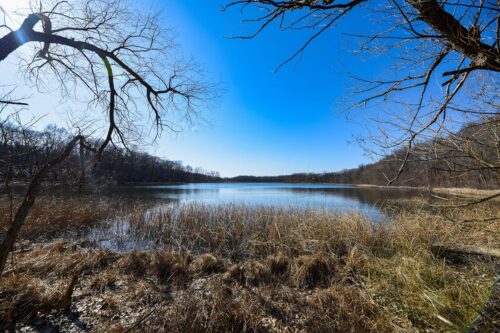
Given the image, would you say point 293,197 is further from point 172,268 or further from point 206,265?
point 172,268

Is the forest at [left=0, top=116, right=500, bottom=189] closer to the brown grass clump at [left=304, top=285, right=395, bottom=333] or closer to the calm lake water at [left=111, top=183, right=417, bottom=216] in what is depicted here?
the brown grass clump at [left=304, top=285, right=395, bottom=333]

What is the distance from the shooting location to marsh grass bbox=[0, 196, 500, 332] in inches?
109

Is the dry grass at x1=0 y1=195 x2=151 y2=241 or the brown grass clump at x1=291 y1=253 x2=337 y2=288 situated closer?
the brown grass clump at x1=291 y1=253 x2=337 y2=288

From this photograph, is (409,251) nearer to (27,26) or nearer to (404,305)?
(404,305)

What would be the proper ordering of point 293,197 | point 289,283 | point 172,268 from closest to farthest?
point 289,283
point 172,268
point 293,197

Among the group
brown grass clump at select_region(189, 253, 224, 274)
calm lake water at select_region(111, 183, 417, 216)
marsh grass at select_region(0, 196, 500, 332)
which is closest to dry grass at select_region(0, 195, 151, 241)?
marsh grass at select_region(0, 196, 500, 332)

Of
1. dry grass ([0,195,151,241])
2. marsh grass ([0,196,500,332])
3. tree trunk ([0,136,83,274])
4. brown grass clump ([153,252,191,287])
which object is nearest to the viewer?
tree trunk ([0,136,83,274])

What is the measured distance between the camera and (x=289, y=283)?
4145mm

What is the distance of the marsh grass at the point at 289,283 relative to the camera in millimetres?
2762

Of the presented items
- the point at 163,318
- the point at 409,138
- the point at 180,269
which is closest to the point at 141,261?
the point at 180,269

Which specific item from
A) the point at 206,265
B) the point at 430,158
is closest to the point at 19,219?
→ the point at 206,265

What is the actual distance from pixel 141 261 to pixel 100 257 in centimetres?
100

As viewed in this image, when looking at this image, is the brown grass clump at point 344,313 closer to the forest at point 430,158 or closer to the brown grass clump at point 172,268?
the forest at point 430,158

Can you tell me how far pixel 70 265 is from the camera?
4.71 meters
